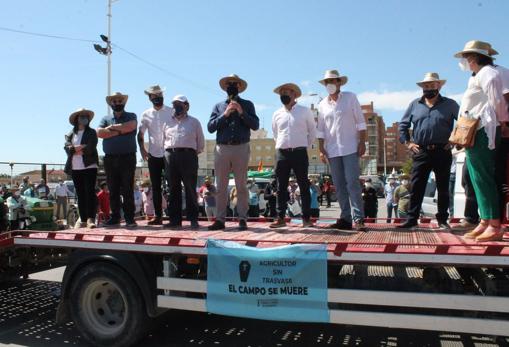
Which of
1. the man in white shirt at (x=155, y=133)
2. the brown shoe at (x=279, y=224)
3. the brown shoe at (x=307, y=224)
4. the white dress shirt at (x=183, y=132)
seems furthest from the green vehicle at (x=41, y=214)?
the brown shoe at (x=307, y=224)

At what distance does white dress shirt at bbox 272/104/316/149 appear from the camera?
5.84 metres

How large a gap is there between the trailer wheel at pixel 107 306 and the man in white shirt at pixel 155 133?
1.52 meters

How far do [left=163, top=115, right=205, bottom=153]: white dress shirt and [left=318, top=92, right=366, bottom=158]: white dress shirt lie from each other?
5.62 ft

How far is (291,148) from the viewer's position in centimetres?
587

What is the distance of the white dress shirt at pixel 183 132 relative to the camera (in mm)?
6066

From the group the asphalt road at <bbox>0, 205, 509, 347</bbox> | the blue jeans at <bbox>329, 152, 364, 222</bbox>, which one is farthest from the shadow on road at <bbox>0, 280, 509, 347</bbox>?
the blue jeans at <bbox>329, 152, 364, 222</bbox>

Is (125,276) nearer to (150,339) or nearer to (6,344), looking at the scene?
(150,339)

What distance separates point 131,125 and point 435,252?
13.7 ft

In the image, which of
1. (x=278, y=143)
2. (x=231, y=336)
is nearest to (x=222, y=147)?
(x=278, y=143)

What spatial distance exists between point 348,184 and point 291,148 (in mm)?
824

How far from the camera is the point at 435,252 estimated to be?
3.83m

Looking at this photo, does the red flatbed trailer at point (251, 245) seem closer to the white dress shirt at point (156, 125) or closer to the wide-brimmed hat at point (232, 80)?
the white dress shirt at point (156, 125)

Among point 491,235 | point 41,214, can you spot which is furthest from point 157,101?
point 41,214

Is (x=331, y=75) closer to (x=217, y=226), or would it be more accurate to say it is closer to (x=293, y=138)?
(x=293, y=138)
